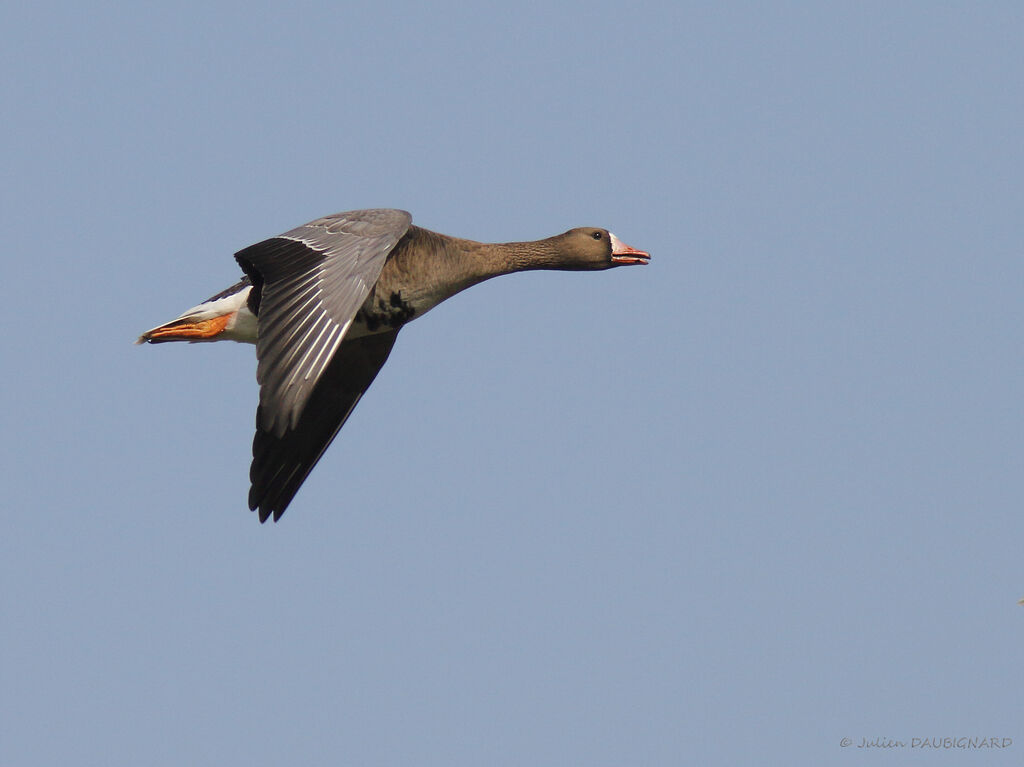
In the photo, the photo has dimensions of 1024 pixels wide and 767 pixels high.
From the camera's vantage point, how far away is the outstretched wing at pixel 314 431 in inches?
559

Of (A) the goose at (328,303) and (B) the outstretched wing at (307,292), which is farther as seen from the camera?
(A) the goose at (328,303)

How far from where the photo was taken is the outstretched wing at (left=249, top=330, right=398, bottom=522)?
46.6 ft

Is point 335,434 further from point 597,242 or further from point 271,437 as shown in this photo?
point 597,242

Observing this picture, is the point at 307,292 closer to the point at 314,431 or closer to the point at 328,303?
the point at 328,303

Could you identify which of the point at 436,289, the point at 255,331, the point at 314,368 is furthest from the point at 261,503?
the point at 314,368

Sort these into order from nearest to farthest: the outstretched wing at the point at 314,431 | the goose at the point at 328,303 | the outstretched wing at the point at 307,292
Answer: the outstretched wing at the point at 307,292 → the goose at the point at 328,303 → the outstretched wing at the point at 314,431

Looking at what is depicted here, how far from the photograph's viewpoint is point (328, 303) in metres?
11.3

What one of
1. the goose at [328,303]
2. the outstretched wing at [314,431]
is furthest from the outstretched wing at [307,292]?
the outstretched wing at [314,431]

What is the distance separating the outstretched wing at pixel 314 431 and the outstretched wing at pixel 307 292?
1657 millimetres

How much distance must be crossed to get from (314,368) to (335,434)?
3938 millimetres

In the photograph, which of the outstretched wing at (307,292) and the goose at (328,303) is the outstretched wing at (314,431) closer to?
the goose at (328,303)

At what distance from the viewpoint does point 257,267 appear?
39.2 feet

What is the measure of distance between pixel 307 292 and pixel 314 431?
126 inches

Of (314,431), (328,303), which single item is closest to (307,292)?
(328,303)
